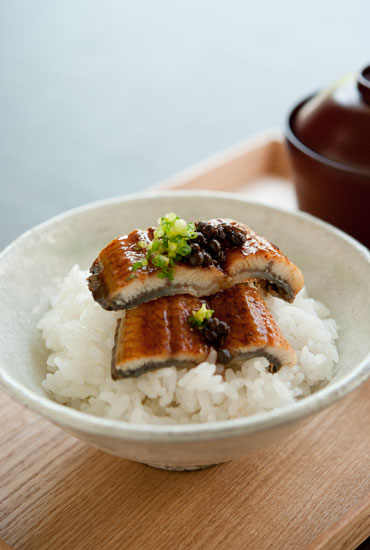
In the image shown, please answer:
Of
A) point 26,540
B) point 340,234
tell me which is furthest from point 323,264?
point 26,540

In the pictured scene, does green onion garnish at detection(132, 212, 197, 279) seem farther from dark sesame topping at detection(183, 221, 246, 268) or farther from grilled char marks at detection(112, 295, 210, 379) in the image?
grilled char marks at detection(112, 295, 210, 379)

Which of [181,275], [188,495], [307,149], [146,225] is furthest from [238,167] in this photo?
[188,495]

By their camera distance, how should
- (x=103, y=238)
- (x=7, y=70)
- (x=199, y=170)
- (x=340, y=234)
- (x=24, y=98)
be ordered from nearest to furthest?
(x=340, y=234)
(x=103, y=238)
(x=199, y=170)
(x=24, y=98)
(x=7, y=70)

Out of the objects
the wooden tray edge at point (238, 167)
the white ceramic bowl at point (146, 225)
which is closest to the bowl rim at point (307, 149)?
the white ceramic bowl at point (146, 225)

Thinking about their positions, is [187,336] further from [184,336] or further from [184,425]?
[184,425]

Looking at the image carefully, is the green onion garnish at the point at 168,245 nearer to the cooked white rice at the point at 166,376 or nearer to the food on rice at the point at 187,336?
the food on rice at the point at 187,336

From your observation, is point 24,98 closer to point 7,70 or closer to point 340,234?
point 7,70
